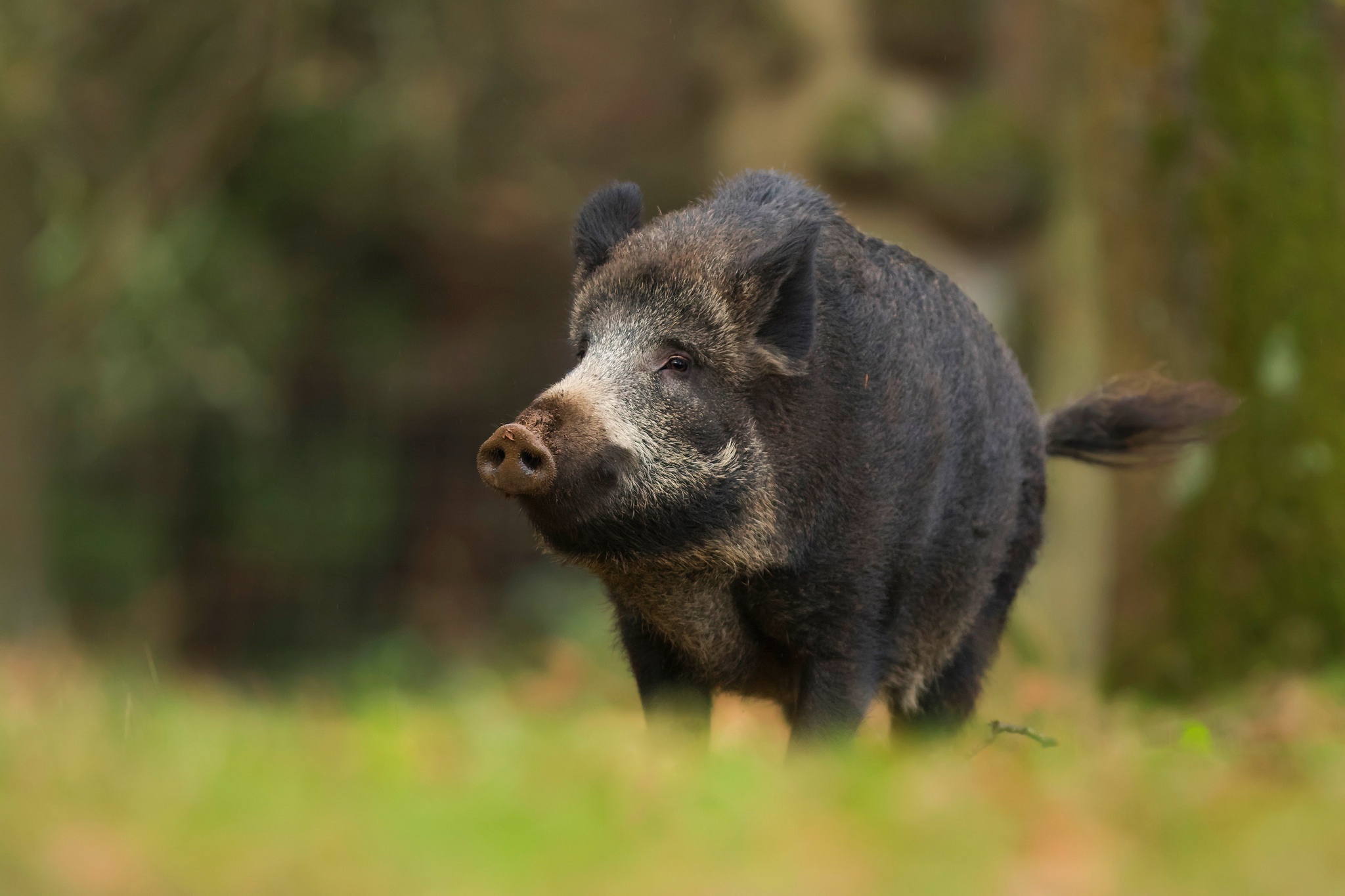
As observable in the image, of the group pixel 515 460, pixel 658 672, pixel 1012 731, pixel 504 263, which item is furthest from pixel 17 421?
pixel 1012 731

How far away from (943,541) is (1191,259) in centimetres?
396

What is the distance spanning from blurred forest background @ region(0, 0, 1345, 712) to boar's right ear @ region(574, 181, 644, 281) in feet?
2.27


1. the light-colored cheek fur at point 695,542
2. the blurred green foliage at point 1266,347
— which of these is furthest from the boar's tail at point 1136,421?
the light-colored cheek fur at point 695,542

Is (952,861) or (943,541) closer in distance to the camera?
(952,861)

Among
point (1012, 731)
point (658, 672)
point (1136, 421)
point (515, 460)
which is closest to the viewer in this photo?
point (515, 460)

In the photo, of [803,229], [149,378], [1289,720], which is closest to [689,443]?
[803,229]

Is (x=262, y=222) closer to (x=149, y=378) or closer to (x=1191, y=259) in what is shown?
(x=149, y=378)

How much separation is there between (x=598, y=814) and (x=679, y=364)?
1877mm

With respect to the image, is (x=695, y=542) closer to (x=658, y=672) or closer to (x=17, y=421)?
(x=658, y=672)

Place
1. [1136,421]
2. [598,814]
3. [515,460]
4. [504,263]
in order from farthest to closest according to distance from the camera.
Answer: [504,263] < [1136,421] < [515,460] < [598,814]

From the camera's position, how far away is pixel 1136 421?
5.90 metres

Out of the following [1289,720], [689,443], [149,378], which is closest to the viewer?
[689,443]

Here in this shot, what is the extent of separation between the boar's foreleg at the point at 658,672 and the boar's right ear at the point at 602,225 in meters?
1.10

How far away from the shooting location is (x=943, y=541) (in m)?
4.79
